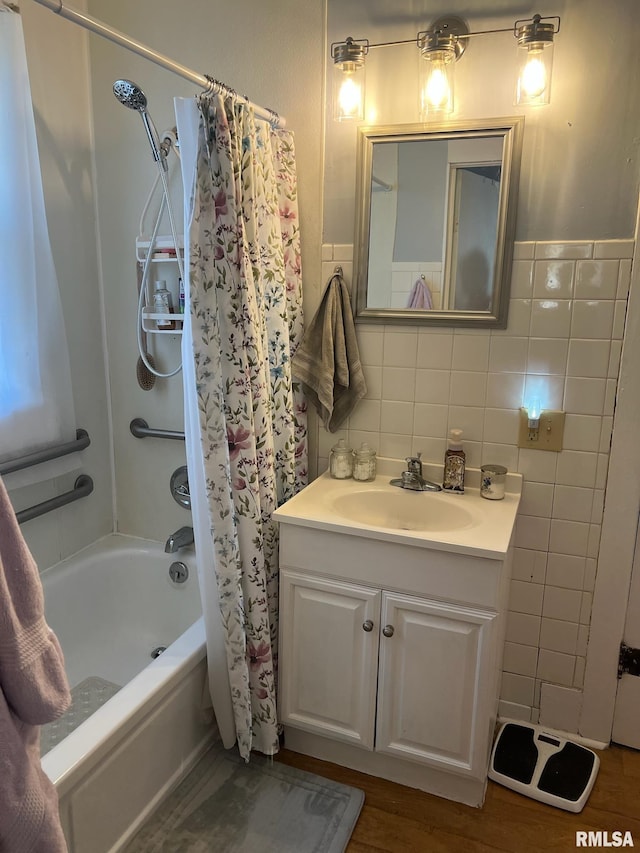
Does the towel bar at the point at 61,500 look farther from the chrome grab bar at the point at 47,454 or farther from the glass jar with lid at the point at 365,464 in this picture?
the glass jar with lid at the point at 365,464

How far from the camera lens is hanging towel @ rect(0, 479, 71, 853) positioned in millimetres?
912

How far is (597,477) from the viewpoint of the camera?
6.00ft

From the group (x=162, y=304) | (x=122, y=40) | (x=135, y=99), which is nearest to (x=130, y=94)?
(x=135, y=99)

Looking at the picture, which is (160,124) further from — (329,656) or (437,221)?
(329,656)

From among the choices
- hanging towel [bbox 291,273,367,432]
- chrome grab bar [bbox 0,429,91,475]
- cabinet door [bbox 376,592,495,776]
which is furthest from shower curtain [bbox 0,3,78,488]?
cabinet door [bbox 376,592,495,776]

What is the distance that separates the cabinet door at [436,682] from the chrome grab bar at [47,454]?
1.18 metres

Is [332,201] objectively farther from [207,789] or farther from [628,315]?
[207,789]

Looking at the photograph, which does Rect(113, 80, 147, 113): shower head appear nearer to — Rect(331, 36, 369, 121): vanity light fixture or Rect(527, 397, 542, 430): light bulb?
Rect(331, 36, 369, 121): vanity light fixture

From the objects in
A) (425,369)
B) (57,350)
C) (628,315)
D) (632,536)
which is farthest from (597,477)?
(57,350)

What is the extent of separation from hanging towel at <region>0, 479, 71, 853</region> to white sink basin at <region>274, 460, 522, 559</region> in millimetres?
853

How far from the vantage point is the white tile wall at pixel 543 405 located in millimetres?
1759

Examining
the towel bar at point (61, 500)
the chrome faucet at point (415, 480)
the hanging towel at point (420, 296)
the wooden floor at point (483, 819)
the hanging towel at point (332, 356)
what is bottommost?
the wooden floor at point (483, 819)

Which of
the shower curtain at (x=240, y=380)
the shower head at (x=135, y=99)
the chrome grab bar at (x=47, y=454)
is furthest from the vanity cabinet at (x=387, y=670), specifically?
the shower head at (x=135, y=99)

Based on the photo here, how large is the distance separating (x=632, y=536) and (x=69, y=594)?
1858 mm
